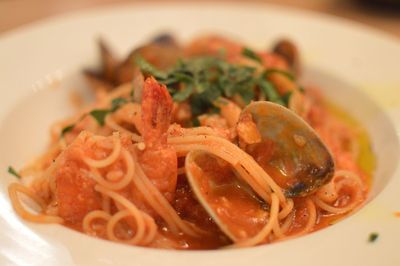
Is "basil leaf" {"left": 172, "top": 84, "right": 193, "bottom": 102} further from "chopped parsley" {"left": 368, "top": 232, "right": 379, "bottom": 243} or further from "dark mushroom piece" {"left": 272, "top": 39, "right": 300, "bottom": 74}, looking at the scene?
"chopped parsley" {"left": 368, "top": 232, "right": 379, "bottom": 243}

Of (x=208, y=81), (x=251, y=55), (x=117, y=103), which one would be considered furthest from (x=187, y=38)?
(x=117, y=103)

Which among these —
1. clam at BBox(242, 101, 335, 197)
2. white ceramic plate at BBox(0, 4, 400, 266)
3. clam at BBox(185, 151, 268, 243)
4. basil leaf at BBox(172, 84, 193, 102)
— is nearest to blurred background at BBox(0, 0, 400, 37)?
white ceramic plate at BBox(0, 4, 400, 266)

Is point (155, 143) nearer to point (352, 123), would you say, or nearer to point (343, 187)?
point (343, 187)

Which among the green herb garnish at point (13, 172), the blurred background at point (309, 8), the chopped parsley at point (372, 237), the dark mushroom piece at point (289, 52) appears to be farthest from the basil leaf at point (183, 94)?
the blurred background at point (309, 8)

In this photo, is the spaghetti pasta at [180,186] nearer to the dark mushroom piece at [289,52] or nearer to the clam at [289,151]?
the clam at [289,151]

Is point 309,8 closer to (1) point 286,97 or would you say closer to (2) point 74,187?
(1) point 286,97

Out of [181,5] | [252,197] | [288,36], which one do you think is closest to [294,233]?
[252,197]
